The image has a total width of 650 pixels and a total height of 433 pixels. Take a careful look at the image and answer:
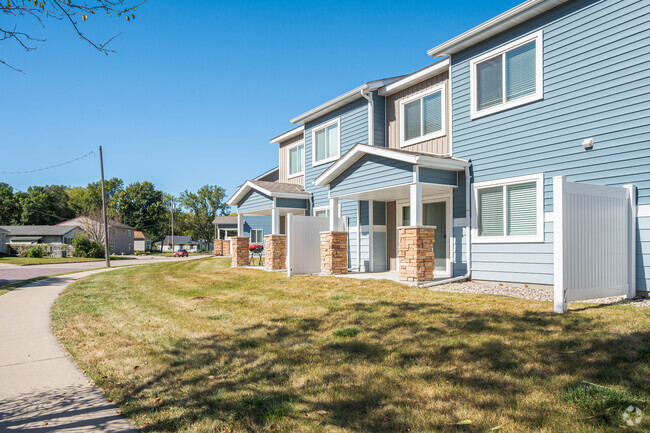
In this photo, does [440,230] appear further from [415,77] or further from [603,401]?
[603,401]

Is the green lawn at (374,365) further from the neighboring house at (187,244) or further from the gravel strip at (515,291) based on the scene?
the neighboring house at (187,244)

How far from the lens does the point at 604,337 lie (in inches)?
185

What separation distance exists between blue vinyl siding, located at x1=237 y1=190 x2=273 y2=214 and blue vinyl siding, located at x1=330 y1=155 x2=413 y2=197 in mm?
4305

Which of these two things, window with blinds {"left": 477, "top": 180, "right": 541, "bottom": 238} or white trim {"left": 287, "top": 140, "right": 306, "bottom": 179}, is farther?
white trim {"left": 287, "top": 140, "right": 306, "bottom": 179}

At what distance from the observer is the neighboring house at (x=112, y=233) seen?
4788 cm

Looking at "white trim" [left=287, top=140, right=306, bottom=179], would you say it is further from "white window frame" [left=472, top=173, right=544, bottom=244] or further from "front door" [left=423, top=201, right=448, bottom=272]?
"white window frame" [left=472, top=173, right=544, bottom=244]

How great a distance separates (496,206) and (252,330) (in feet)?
21.9

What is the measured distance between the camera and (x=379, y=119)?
13.7 metres

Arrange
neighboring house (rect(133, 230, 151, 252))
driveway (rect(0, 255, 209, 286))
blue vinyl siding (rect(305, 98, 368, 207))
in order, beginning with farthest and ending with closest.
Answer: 1. neighboring house (rect(133, 230, 151, 252))
2. driveway (rect(0, 255, 209, 286))
3. blue vinyl siding (rect(305, 98, 368, 207))

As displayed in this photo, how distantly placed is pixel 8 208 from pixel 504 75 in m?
81.8

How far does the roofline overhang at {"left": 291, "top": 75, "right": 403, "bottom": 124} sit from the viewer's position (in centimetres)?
1338

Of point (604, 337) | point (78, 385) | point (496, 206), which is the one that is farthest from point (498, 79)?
point (78, 385)

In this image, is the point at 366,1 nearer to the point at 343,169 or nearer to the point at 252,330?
the point at 343,169

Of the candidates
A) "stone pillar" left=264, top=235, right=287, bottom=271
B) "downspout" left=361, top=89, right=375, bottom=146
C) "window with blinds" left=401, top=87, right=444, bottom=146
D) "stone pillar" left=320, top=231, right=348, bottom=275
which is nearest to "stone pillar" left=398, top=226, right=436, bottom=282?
"stone pillar" left=320, top=231, right=348, bottom=275
